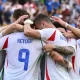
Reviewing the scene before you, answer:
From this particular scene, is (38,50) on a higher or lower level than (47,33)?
lower

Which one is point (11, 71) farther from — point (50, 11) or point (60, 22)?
point (50, 11)

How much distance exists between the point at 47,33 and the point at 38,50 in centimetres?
29

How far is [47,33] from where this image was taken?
20.8ft

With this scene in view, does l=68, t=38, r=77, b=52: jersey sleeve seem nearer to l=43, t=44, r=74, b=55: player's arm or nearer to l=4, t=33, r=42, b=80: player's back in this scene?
l=43, t=44, r=74, b=55: player's arm

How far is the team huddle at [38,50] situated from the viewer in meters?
6.37

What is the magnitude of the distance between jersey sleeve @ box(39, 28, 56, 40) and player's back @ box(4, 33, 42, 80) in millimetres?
132

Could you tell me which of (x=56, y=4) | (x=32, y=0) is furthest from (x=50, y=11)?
(x=32, y=0)

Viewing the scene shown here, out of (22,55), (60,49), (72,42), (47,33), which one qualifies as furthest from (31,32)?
(72,42)

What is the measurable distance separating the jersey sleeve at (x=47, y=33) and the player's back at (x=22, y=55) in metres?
0.13

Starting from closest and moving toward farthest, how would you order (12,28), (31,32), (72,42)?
(31,32) < (12,28) < (72,42)

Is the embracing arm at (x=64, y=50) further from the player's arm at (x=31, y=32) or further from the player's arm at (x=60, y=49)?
the player's arm at (x=31, y=32)

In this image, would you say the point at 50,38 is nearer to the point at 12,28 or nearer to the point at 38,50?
the point at 38,50

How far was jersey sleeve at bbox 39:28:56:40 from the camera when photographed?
6.32 metres

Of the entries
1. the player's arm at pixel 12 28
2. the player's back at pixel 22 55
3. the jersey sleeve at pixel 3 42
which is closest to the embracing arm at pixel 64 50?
the player's back at pixel 22 55
